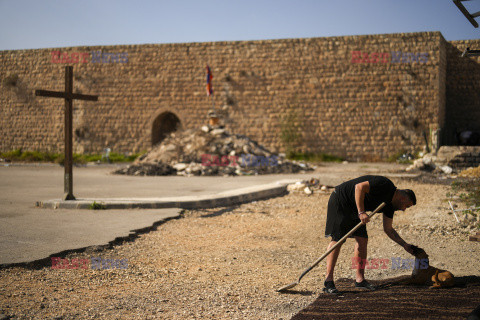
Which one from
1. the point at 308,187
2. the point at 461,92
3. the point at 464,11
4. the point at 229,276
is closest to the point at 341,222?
the point at 229,276

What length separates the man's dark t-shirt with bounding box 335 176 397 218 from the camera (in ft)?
12.9

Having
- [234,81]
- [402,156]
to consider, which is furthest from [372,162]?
[234,81]

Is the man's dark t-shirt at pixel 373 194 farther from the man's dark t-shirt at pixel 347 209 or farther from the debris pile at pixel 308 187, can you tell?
the debris pile at pixel 308 187

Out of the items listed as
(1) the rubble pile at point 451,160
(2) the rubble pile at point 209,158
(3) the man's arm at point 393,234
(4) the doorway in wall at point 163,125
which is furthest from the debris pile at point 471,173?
(4) the doorway in wall at point 163,125

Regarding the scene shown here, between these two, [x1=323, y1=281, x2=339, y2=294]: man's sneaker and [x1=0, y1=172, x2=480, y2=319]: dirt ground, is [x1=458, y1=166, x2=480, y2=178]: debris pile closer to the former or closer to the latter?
[x1=0, y1=172, x2=480, y2=319]: dirt ground

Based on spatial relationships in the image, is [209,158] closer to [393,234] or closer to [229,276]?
[229,276]

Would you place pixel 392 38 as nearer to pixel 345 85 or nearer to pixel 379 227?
pixel 345 85

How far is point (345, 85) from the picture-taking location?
19.6 metres

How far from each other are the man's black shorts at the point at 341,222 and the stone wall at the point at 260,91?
1585 centimetres

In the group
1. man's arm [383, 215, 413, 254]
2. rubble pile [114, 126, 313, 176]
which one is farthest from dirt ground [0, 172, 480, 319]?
rubble pile [114, 126, 313, 176]

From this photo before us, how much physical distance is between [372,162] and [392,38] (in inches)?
197

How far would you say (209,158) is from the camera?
15.7 metres

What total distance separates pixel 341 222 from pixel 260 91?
54.8 ft

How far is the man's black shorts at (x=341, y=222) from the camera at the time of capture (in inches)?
160
